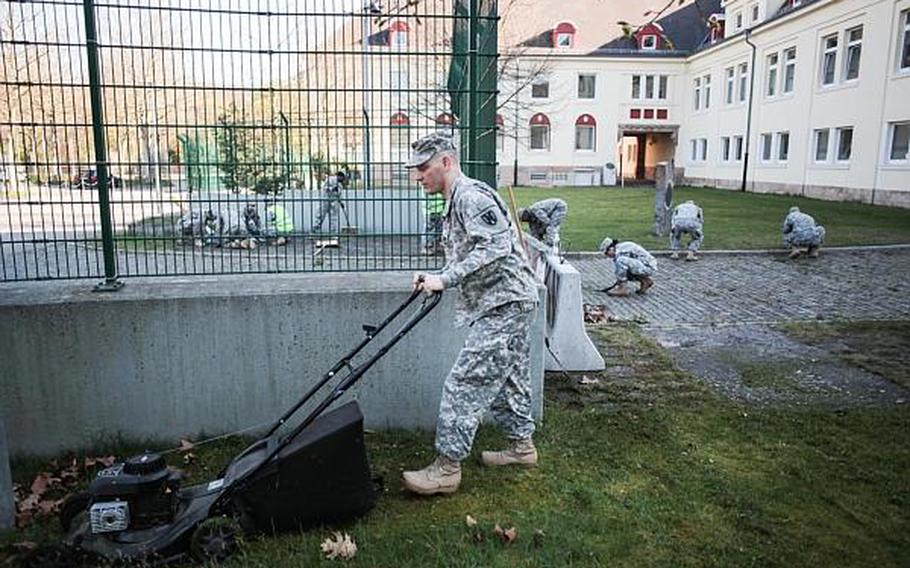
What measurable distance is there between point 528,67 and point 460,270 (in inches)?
1546

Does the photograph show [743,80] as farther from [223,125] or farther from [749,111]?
[223,125]

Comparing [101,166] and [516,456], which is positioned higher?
[101,166]

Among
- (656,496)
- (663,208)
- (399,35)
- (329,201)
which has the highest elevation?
(399,35)

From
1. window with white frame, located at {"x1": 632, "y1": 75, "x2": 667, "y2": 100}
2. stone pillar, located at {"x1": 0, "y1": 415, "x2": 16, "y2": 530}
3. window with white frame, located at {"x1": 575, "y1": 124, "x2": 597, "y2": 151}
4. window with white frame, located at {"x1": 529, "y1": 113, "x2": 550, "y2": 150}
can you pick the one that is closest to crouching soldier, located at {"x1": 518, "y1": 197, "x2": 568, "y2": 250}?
stone pillar, located at {"x1": 0, "y1": 415, "x2": 16, "y2": 530}

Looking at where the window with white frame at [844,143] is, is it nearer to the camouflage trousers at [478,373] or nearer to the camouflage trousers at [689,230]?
the camouflage trousers at [689,230]

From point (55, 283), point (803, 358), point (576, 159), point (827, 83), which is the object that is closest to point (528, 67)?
point (576, 159)

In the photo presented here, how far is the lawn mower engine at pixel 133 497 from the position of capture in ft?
A: 10.9

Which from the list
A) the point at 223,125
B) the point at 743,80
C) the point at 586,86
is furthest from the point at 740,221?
the point at 586,86

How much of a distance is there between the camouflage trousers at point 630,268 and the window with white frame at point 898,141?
61.9 feet

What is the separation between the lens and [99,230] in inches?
191

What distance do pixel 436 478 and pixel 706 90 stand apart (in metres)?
44.4

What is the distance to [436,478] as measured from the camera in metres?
4.10

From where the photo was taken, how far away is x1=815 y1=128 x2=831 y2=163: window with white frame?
29278 mm

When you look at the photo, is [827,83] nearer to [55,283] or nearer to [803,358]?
[803,358]
